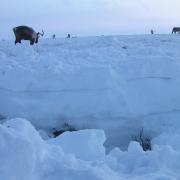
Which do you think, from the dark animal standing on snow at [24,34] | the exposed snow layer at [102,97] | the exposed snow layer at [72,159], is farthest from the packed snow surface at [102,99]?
the dark animal standing on snow at [24,34]

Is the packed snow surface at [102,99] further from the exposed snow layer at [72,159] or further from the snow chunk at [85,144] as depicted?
the exposed snow layer at [72,159]

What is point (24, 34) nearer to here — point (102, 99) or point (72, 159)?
point (102, 99)

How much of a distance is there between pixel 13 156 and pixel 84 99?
3728mm

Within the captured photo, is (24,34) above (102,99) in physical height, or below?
below

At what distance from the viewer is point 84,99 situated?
266 inches

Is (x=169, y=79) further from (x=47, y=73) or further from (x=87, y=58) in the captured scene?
(x=87, y=58)

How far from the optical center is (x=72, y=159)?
358 centimetres

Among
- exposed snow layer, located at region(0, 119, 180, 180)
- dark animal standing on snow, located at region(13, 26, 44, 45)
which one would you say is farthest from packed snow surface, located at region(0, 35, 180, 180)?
dark animal standing on snow, located at region(13, 26, 44, 45)

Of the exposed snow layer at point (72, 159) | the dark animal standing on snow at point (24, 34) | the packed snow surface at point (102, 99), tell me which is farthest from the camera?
the dark animal standing on snow at point (24, 34)

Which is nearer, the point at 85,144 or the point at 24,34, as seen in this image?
the point at 85,144

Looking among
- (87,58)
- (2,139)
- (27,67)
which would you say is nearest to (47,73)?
(27,67)

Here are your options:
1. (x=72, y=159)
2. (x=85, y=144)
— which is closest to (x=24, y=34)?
(x=85, y=144)

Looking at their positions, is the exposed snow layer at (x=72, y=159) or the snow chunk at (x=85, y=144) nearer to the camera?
the exposed snow layer at (x=72, y=159)

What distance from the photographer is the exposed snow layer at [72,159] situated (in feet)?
10.1
